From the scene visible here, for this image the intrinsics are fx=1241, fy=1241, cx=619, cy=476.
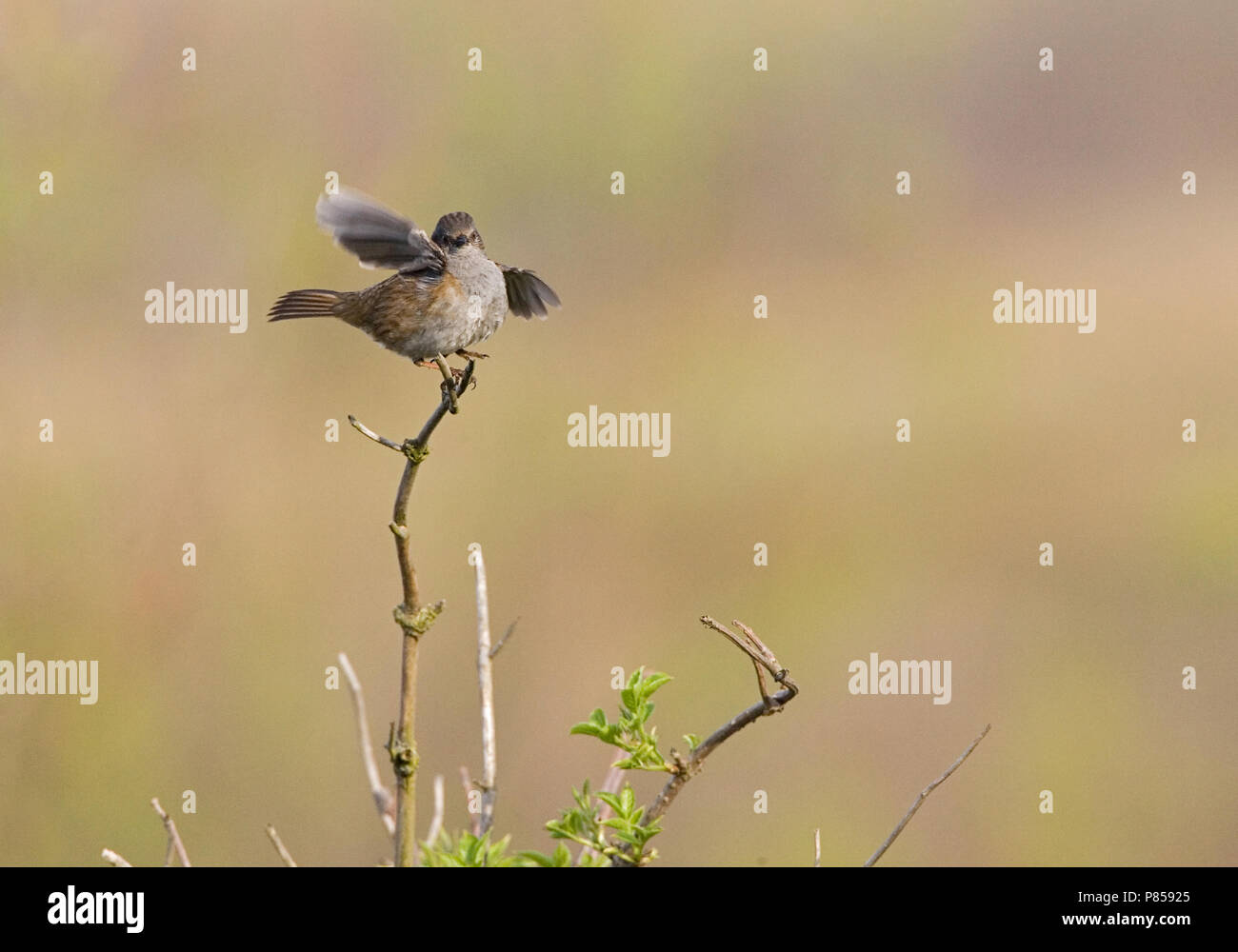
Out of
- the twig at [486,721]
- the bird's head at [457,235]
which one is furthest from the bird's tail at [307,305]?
the twig at [486,721]

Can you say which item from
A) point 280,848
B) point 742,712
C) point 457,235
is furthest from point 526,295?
point 742,712

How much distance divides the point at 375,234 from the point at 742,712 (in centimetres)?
169

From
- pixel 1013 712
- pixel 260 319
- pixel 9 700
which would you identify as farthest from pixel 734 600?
pixel 9 700

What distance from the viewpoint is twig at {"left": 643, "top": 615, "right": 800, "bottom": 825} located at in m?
1.01

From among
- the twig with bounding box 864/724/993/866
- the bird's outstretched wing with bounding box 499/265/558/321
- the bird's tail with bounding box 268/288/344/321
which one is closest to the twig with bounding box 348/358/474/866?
the twig with bounding box 864/724/993/866

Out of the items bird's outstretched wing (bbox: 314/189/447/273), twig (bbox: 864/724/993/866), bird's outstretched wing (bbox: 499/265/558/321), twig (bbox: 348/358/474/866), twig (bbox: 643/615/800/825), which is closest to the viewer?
twig (bbox: 643/615/800/825)

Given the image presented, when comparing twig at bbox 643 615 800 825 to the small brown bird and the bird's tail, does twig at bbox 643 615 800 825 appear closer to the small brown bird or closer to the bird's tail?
the small brown bird

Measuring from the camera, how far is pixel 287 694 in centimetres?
559

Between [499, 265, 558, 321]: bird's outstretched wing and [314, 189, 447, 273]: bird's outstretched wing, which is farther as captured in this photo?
[499, 265, 558, 321]: bird's outstretched wing

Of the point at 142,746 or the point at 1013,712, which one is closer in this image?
the point at 142,746

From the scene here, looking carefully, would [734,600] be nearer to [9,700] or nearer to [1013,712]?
[1013,712]

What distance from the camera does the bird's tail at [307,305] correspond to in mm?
2768

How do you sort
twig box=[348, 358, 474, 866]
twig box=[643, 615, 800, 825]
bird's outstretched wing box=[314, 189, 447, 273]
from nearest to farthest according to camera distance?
1. twig box=[643, 615, 800, 825]
2. twig box=[348, 358, 474, 866]
3. bird's outstretched wing box=[314, 189, 447, 273]

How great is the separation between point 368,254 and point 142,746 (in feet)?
11.8
